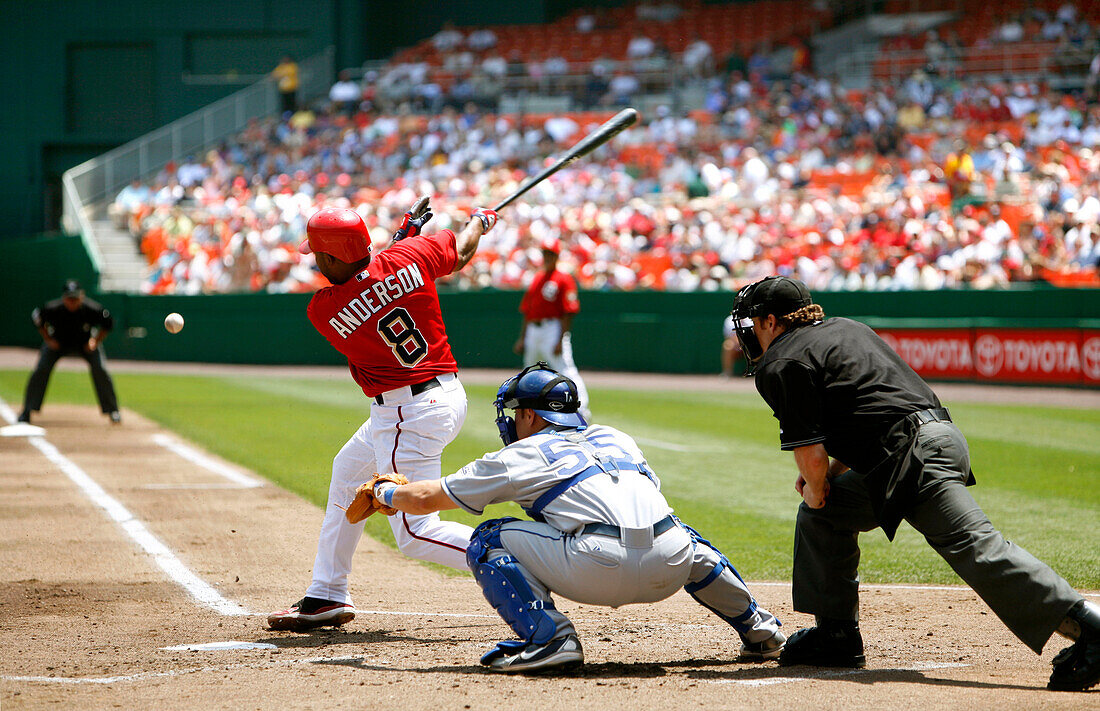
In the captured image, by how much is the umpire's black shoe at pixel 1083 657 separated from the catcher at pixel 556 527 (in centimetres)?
131

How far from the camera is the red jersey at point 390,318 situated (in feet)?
16.8

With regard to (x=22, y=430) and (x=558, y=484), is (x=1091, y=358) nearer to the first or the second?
(x=22, y=430)

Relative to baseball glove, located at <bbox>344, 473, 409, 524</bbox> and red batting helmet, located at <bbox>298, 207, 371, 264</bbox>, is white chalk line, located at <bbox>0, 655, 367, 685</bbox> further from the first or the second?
red batting helmet, located at <bbox>298, 207, 371, 264</bbox>

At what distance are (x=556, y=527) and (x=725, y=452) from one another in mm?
7447

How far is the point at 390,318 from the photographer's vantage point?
5.13m

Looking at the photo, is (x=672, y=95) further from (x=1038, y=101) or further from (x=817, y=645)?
(x=817, y=645)

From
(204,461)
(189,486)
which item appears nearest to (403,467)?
(189,486)

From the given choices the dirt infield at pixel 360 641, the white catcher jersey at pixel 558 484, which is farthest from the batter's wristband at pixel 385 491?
the dirt infield at pixel 360 641

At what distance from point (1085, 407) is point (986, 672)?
39.8 ft

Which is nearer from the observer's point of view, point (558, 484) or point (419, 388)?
point (558, 484)

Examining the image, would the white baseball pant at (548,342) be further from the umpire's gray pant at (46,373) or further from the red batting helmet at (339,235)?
the red batting helmet at (339,235)

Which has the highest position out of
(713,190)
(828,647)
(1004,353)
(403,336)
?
(713,190)

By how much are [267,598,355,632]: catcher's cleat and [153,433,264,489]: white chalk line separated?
14.9ft

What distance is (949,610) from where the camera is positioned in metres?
5.88
